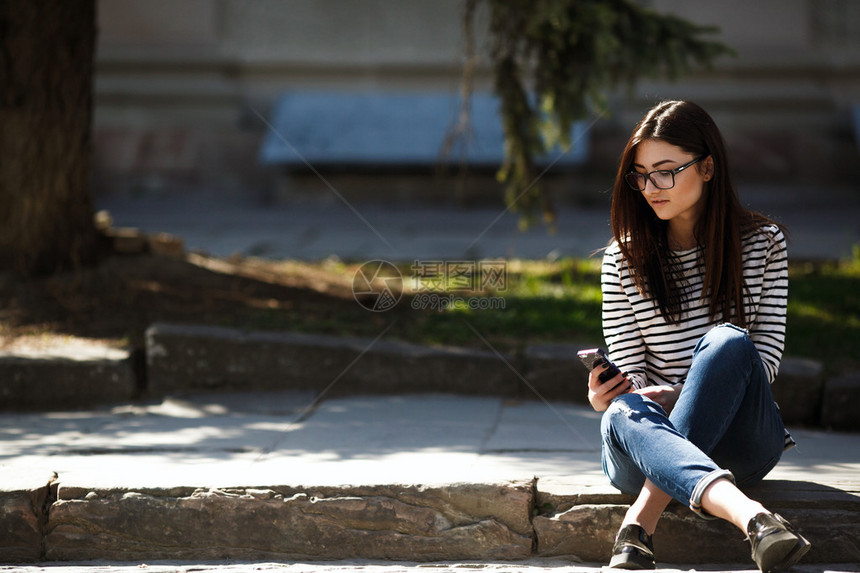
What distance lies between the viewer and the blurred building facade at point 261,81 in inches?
459

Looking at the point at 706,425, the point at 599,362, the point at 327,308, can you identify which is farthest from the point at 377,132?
the point at 706,425

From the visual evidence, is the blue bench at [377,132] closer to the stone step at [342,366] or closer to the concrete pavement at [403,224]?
the concrete pavement at [403,224]

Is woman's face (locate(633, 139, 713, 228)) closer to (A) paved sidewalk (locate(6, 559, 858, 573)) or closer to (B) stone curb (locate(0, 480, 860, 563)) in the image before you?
(B) stone curb (locate(0, 480, 860, 563))

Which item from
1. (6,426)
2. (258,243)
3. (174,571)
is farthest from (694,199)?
(258,243)

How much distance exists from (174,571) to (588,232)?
23.2ft

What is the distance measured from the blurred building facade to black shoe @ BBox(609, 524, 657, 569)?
29.5ft

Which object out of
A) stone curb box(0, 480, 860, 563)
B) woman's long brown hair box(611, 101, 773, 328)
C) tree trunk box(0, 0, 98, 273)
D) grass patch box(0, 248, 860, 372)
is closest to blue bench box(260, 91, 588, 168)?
grass patch box(0, 248, 860, 372)

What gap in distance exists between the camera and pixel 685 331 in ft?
10.1

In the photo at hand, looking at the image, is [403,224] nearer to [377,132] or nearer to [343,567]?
[377,132]

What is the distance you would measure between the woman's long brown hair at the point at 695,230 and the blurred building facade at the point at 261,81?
8533mm

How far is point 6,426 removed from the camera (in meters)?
4.25

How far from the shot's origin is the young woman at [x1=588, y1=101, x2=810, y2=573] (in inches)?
109

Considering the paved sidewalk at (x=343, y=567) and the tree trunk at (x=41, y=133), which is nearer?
the paved sidewalk at (x=343, y=567)

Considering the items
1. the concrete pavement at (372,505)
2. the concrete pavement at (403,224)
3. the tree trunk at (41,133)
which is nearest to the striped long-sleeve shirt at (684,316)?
the concrete pavement at (372,505)
